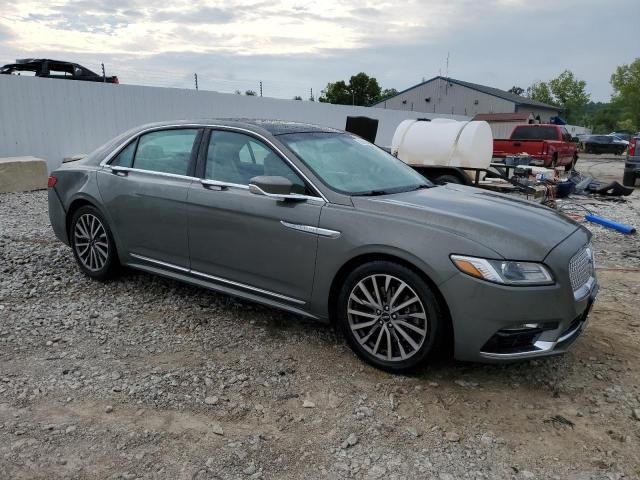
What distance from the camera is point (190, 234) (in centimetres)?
415

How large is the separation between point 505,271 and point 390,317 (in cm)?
75

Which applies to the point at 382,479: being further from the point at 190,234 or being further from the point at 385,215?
the point at 190,234

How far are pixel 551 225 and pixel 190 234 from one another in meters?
2.64

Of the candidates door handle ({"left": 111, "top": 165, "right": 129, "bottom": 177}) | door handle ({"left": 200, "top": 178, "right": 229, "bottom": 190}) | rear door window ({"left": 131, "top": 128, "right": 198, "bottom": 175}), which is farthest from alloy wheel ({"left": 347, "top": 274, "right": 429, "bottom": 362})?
door handle ({"left": 111, "top": 165, "right": 129, "bottom": 177})

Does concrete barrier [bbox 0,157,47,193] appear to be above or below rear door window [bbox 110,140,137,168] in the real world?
below

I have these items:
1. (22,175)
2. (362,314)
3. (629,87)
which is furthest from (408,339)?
(629,87)

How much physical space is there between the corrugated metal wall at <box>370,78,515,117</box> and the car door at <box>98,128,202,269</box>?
48.8 metres

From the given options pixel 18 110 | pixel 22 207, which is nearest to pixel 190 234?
pixel 22 207

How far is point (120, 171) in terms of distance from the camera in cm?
467

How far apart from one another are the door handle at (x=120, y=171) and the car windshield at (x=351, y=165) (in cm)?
159

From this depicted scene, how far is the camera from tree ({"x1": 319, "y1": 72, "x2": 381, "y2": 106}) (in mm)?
55438

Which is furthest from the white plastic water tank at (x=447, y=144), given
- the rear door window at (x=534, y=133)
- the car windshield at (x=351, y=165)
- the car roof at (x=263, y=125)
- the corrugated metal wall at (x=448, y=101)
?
the corrugated metal wall at (x=448, y=101)

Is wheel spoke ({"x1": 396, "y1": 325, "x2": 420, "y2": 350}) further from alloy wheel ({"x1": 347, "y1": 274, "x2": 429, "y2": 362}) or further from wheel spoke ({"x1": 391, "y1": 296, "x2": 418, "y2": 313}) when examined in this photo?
wheel spoke ({"x1": 391, "y1": 296, "x2": 418, "y2": 313})

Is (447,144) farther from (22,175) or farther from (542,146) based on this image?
(22,175)
